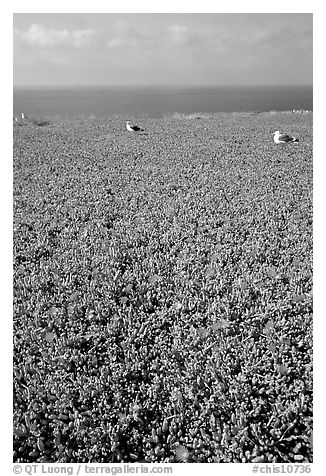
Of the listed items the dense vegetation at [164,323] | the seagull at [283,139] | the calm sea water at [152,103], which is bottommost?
the dense vegetation at [164,323]

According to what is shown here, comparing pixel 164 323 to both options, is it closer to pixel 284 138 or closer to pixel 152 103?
pixel 284 138

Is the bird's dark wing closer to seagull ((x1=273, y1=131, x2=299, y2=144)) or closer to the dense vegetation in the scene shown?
seagull ((x1=273, y1=131, x2=299, y2=144))

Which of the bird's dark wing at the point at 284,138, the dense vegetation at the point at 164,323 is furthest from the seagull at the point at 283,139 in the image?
the dense vegetation at the point at 164,323

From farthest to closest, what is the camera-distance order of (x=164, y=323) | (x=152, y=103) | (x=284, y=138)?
(x=152, y=103) < (x=284, y=138) < (x=164, y=323)

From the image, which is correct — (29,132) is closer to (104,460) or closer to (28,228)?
(28,228)

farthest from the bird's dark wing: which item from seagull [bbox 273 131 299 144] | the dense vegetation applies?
the dense vegetation

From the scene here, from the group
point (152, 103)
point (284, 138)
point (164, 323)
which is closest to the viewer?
point (164, 323)

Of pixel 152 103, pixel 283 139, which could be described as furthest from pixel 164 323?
pixel 152 103

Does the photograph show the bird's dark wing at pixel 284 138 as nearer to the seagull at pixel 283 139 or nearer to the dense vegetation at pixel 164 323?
the seagull at pixel 283 139
